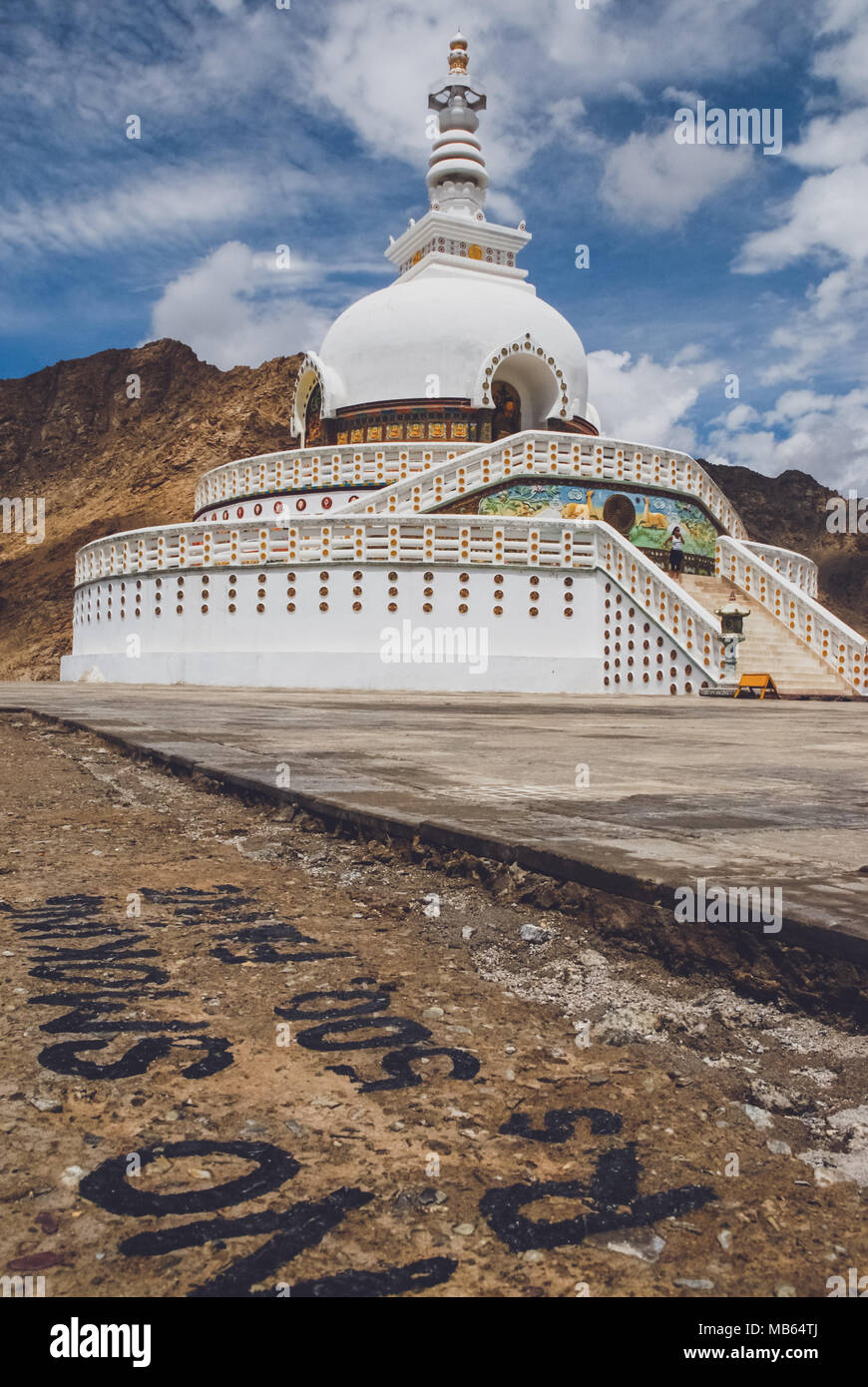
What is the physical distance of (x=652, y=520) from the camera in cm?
2092

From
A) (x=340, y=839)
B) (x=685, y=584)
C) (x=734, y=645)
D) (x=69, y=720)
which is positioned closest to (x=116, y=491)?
(x=685, y=584)

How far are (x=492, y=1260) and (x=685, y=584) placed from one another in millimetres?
19275

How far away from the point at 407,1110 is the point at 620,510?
19864 millimetres

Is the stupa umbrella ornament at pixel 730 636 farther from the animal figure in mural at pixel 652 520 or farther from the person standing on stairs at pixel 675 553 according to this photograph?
the animal figure in mural at pixel 652 520

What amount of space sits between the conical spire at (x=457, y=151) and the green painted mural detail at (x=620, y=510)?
1219 centimetres

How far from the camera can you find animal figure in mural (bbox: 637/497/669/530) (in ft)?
68.2

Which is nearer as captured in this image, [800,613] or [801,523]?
[800,613]

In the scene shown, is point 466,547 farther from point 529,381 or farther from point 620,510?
point 529,381
